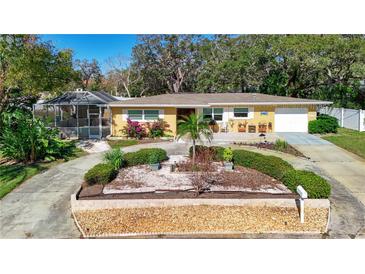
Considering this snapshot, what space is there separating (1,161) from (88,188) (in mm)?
6545

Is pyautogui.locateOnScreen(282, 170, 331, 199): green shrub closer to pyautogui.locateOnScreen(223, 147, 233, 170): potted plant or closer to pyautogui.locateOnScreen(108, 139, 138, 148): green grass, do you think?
pyautogui.locateOnScreen(223, 147, 233, 170): potted plant

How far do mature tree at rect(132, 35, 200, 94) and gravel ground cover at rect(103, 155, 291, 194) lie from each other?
97.7 ft

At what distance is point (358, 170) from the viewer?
39.4 ft

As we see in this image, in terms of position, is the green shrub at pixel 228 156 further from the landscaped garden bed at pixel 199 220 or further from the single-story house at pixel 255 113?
the single-story house at pixel 255 113

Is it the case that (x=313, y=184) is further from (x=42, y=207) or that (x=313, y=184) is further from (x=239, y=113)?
(x=239, y=113)

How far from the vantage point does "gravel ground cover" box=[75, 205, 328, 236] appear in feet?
23.1

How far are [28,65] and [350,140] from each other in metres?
18.3

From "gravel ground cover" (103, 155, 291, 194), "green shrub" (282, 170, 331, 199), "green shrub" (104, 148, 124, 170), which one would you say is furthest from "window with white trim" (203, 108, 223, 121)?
"green shrub" (282, 170, 331, 199)

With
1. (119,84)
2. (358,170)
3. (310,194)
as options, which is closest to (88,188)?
(310,194)

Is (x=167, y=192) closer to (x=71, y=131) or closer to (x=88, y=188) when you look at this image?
(x=88, y=188)

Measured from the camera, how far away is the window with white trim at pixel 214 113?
72.2 ft

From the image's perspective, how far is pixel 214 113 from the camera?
2206cm

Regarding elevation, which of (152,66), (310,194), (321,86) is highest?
(152,66)

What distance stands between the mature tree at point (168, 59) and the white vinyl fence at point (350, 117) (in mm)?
19219
